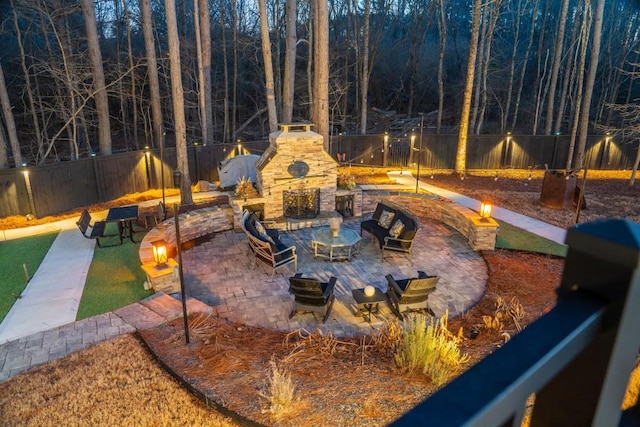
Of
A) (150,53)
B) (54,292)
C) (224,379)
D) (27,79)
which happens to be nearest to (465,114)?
(150,53)

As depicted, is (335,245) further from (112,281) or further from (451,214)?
(112,281)

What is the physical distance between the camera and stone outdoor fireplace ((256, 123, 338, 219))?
11.3 metres

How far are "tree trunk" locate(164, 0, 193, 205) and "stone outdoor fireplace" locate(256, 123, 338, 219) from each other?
8.90ft

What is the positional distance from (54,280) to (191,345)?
14.0 feet

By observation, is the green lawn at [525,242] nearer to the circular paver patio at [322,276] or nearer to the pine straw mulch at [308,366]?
the circular paver patio at [322,276]

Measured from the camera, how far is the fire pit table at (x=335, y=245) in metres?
9.10

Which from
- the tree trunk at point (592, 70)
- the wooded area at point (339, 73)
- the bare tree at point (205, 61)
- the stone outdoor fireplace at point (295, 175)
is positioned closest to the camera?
the stone outdoor fireplace at point (295, 175)

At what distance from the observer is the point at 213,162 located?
17.0 metres

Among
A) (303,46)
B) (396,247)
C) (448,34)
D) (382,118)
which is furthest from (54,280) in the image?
(448,34)

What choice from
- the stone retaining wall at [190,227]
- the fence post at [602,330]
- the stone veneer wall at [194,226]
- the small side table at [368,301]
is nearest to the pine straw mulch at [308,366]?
the small side table at [368,301]

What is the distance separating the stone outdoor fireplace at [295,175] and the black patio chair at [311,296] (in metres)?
5.11

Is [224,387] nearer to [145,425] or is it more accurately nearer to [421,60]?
[145,425]

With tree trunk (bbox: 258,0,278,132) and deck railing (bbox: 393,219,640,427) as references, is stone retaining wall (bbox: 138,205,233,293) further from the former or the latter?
deck railing (bbox: 393,219,640,427)

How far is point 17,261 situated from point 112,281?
2803mm
